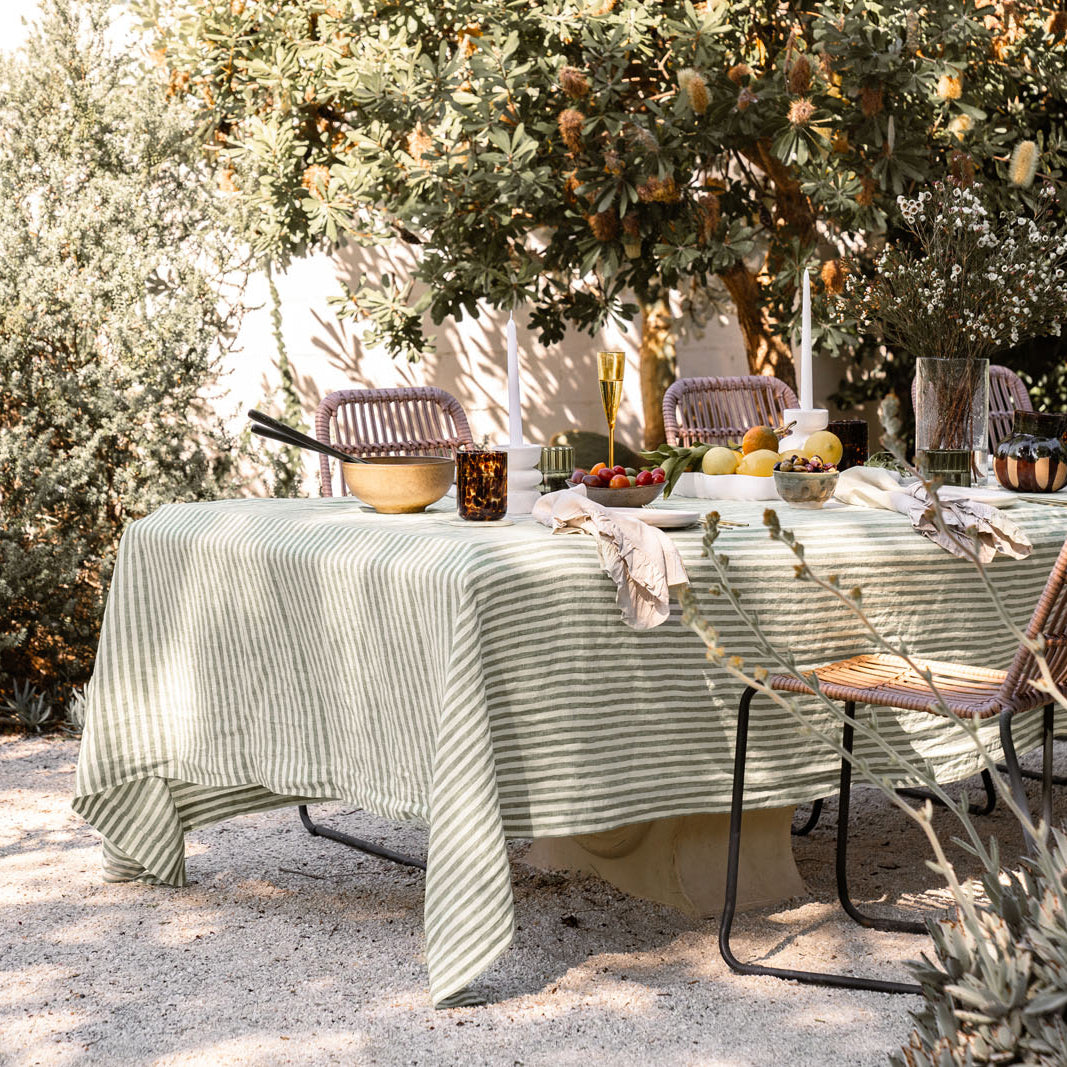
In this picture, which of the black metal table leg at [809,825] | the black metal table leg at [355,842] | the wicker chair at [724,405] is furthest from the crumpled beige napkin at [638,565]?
the wicker chair at [724,405]

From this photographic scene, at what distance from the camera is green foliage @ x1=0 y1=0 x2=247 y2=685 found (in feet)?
15.3

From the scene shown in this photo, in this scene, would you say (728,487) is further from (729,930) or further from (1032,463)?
(729,930)

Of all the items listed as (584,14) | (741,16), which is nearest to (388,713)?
(584,14)

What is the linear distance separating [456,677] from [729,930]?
75 centimetres

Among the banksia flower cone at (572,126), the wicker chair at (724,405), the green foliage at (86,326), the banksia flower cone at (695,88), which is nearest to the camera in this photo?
the wicker chair at (724,405)

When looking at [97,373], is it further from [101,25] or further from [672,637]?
[672,637]

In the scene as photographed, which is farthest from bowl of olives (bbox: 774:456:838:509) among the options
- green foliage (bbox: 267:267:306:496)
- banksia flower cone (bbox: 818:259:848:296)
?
green foliage (bbox: 267:267:306:496)

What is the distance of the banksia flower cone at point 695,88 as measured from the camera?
16.7ft

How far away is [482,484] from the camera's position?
8.33 ft

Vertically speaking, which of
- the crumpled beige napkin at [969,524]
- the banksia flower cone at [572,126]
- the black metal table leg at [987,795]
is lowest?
the black metal table leg at [987,795]

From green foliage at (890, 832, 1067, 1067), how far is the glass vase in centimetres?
154

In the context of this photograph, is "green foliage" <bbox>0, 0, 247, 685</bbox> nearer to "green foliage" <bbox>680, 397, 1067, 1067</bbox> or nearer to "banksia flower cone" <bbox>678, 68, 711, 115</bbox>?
"banksia flower cone" <bbox>678, 68, 711, 115</bbox>

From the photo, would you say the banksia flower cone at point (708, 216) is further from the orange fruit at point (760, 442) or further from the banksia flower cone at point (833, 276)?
the orange fruit at point (760, 442)

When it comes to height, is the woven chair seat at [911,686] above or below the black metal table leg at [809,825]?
above
